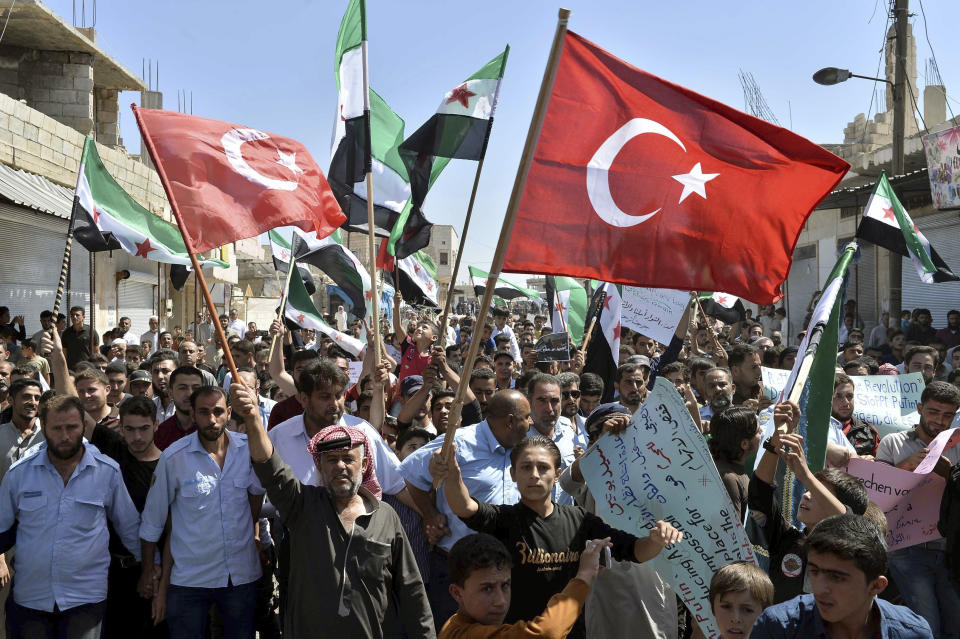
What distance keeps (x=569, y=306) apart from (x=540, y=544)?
8808 millimetres

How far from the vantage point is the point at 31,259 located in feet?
55.9

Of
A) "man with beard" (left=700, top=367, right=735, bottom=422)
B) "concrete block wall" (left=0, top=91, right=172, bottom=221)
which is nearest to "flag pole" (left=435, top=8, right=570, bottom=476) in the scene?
"man with beard" (left=700, top=367, right=735, bottom=422)

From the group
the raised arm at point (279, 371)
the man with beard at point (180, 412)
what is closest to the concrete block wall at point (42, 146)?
the raised arm at point (279, 371)

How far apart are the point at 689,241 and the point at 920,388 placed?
11.9 feet

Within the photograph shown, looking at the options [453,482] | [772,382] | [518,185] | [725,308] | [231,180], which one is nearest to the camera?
[518,185]

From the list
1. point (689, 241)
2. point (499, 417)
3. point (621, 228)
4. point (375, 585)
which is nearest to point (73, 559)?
point (375, 585)

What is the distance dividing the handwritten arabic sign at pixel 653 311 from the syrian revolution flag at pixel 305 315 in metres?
2.58

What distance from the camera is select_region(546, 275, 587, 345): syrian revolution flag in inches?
480

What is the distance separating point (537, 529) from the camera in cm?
377

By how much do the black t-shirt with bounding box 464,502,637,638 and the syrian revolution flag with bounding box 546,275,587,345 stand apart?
26.8 feet

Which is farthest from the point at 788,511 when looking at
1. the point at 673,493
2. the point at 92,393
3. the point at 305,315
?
the point at 305,315

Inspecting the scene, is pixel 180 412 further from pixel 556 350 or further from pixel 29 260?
pixel 29 260

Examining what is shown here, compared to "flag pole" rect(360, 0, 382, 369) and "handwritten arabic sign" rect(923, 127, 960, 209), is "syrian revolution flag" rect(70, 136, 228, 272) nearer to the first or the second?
"flag pole" rect(360, 0, 382, 369)

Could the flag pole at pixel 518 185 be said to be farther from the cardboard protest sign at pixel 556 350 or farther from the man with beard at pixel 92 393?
the cardboard protest sign at pixel 556 350
